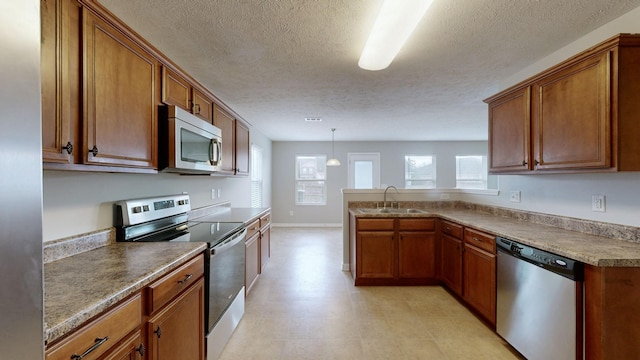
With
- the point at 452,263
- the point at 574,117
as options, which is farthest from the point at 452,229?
the point at 574,117

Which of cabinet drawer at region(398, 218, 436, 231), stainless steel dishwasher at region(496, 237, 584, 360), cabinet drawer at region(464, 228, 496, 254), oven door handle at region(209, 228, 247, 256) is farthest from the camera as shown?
cabinet drawer at region(398, 218, 436, 231)

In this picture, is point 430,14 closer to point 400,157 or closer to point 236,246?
point 236,246

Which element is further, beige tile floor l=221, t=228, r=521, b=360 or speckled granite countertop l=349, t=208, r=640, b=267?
beige tile floor l=221, t=228, r=521, b=360

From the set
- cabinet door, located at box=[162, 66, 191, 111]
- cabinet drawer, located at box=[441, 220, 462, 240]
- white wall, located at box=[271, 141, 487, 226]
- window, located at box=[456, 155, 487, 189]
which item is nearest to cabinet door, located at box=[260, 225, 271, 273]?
cabinet door, located at box=[162, 66, 191, 111]

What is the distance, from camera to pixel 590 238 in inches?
73.0

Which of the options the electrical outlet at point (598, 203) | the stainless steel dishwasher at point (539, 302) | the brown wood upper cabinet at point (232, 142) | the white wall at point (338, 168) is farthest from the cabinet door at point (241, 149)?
the white wall at point (338, 168)

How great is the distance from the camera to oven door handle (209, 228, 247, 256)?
6.08ft

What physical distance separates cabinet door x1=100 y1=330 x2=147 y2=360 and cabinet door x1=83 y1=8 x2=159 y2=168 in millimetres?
819

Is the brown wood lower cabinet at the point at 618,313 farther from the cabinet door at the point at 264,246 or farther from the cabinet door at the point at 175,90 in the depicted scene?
the cabinet door at the point at 264,246

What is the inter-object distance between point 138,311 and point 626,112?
9.22 feet

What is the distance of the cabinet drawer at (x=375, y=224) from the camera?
10.5ft

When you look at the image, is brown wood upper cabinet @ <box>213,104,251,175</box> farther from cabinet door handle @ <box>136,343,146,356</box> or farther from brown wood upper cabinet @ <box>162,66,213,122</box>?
cabinet door handle @ <box>136,343,146,356</box>

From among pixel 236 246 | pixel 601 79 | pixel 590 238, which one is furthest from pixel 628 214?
pixel 236 246

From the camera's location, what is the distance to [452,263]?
2.90 meters
